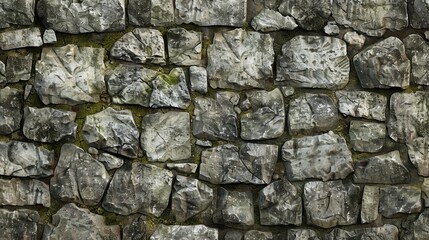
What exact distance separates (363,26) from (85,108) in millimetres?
1471

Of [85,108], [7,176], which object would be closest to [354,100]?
[85,108]

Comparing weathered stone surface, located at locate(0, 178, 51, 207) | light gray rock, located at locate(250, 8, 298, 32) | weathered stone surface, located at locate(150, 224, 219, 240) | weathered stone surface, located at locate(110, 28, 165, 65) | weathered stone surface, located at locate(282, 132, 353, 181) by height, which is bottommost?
weathered stone surface, located at locate(150, 224, 219, 240)

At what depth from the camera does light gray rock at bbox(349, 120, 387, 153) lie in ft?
12.0

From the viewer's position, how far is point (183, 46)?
3570 millimetres

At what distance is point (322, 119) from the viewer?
364 centimetres

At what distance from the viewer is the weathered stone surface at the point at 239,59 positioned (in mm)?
3592

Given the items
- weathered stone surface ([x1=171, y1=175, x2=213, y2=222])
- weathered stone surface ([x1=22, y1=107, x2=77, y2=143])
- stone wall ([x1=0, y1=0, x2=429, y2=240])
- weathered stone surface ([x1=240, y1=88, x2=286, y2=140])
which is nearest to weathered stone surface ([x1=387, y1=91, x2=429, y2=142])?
stone wall ([x1=0, y1=0, x2=429, y2=240])

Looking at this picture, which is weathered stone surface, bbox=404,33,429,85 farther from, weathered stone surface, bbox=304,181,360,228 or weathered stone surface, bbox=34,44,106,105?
weathered stone surface, bbox=34,44,106,105

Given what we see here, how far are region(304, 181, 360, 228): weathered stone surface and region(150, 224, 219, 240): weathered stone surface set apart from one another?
0.51 meters

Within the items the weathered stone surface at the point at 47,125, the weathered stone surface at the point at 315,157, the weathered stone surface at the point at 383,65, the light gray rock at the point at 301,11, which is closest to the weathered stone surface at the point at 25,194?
the weathered stone surface at the point at 47,125

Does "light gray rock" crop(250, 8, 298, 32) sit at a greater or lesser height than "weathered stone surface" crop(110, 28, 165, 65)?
greater

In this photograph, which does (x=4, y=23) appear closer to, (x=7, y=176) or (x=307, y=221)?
(x=7, y=176)

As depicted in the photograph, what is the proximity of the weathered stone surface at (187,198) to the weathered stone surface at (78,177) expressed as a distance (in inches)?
14.4

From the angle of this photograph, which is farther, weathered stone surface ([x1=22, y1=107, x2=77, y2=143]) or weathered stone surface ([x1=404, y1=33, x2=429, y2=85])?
weathered stone surface ([x1=404, y1=33, x2=429, y2=85])
